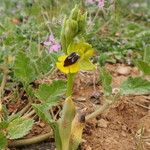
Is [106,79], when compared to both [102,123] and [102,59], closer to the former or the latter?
[102,123]

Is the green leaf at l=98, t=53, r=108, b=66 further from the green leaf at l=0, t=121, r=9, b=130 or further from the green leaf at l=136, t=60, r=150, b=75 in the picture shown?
the green leaf at l=0, t=121, r=9, b=130

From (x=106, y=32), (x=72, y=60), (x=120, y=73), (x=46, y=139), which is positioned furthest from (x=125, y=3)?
(x=72, y=60)

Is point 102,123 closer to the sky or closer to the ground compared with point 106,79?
closer to the ground

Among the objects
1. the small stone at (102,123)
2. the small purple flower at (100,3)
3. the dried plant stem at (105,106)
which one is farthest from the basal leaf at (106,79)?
the small purple flower at (100,3)

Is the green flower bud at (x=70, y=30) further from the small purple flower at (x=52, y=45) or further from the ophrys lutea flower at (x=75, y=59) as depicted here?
the small purple flower at (x=52, y=45)

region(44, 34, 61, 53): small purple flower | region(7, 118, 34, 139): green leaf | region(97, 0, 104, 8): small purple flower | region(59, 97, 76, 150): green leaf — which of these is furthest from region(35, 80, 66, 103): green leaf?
region(97, 0, 104, 8): small purple flower

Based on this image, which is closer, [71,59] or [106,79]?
[71,59]

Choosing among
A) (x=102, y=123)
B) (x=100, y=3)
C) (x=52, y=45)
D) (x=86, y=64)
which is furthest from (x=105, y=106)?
(x=100, y=3)
